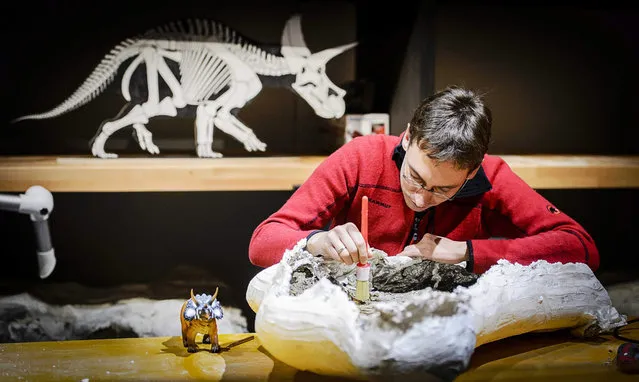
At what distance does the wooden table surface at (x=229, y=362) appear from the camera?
3.82 feet

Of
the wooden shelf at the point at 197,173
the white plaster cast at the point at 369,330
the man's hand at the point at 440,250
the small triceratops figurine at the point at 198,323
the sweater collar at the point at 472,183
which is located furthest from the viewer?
the wooden shelf at the point at 197,173

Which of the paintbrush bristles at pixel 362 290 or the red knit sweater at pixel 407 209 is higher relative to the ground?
the red knit sweater at pixel 407 209

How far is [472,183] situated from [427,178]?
0.24 metres

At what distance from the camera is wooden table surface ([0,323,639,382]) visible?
1.17 meters

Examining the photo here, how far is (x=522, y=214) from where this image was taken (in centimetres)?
157

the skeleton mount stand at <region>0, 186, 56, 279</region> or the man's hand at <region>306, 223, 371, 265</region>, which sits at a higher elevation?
the man's hand at <region>306, 223, 371, 265</region>

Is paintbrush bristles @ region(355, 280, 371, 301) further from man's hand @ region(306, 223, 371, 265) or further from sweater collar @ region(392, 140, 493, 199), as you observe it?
sweater collar @ region(392, 140, 493, 199)

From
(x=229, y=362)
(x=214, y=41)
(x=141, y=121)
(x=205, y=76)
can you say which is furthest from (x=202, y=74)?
(x=229, y=362)

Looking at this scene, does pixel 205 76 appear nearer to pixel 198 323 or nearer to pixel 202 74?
pixel 202 74

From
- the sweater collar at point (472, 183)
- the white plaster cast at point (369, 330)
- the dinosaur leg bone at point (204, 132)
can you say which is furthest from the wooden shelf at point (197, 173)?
the white plaster cast at point (369, 330)

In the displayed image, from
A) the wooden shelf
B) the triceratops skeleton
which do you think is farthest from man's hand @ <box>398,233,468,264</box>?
A: the triceratops skeleton

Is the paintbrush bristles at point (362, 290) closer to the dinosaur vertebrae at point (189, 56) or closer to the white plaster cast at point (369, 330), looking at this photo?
the white plaster cast at point (369, 330)

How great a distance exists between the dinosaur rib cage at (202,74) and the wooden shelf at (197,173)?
9.6 inches

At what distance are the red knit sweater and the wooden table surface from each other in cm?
23
